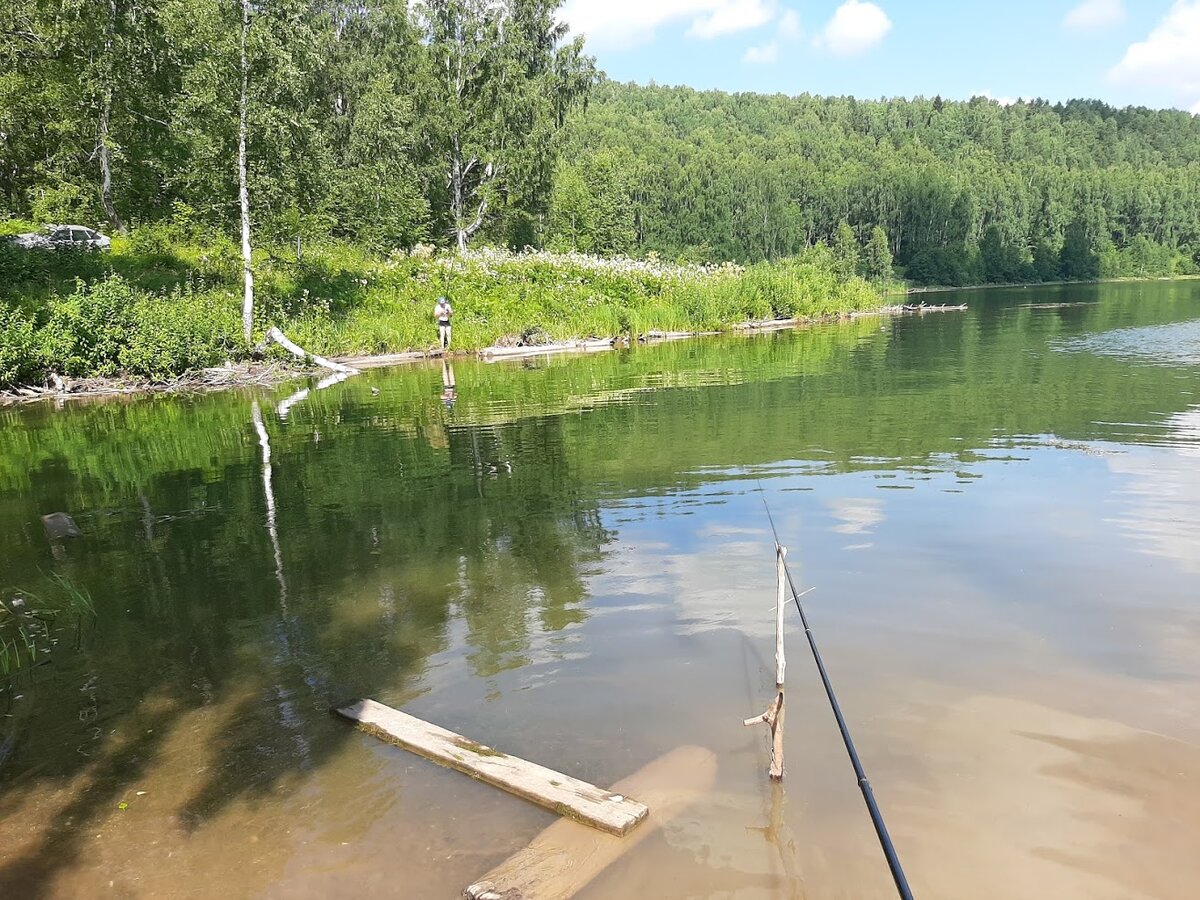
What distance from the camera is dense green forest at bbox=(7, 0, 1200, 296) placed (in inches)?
1067

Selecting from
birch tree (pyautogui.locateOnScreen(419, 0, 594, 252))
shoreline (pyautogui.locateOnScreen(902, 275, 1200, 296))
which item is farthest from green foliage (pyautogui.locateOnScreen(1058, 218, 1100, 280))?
birch tree (pyautogui.locateOnScreen(419, 0, 594, 252))

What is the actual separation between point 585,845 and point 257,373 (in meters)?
25.1

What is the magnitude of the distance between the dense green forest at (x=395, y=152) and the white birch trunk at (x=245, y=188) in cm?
13

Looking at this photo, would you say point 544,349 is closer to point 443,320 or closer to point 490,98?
point 443,320

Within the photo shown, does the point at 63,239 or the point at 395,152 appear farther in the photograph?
the point at 395,152

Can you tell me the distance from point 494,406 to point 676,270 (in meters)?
26.3

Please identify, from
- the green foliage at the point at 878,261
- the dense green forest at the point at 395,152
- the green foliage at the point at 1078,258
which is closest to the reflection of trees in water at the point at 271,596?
the dense green forest at the point at 395,152

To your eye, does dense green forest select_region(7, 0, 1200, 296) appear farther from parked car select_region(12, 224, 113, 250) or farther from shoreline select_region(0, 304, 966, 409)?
shoreline select_region(0, 304, 966, 409)

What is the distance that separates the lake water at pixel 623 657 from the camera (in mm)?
4203

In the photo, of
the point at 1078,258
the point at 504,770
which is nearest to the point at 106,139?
the point at 504,770

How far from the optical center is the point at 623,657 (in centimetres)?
621

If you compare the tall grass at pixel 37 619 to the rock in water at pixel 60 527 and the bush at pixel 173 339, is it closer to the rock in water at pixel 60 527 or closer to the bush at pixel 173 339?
the rock in water at pixel 60 527

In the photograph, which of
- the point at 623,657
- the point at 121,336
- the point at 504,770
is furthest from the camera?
the point at 121,336

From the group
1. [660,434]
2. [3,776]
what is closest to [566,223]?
[660,434]
